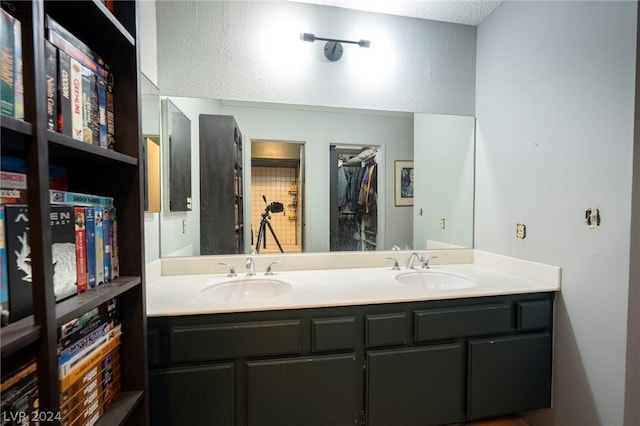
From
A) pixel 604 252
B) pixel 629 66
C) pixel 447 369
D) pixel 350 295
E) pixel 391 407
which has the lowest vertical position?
pixel 391 407

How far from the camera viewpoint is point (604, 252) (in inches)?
48.6

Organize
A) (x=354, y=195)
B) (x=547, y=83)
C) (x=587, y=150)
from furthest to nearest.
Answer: (x=354, y=195) → (x=547, y=83) → (x=587, y=150)

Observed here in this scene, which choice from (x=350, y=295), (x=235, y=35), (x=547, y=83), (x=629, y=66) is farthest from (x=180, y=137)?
(x=629, y=66)

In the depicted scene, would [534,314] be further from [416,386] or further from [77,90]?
[77,90]

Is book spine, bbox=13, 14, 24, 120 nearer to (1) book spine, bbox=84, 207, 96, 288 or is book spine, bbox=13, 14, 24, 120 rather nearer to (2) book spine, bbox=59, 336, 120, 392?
(1) book spine, bbox=84, 207, 96, 288

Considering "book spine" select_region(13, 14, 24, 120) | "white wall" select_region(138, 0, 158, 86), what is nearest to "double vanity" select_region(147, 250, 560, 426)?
"book spine" select_region(13, 14, 24, 120)

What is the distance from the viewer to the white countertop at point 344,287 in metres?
1.21

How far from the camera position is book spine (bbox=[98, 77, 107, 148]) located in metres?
0.85

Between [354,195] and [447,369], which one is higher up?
[354,195]

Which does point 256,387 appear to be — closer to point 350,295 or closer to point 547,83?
point 350,295

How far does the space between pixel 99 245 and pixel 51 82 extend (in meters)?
0.45

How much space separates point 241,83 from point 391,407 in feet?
6.39

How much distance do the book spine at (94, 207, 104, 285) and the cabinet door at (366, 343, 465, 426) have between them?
1.11 meters

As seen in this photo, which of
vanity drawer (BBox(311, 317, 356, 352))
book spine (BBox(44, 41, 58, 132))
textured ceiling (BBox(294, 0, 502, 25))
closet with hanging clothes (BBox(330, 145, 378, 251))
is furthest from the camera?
closet with hanging clothes (BBox(330, 145, 378, 251))
